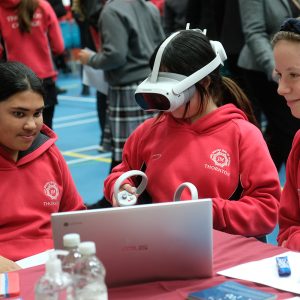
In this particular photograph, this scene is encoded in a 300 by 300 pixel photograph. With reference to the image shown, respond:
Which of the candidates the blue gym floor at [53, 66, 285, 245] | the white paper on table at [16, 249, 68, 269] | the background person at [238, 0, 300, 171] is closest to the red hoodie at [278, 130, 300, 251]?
the white paper on table at [16, 249, 68, 269]

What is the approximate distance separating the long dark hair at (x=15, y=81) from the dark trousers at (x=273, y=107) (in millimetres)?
2168

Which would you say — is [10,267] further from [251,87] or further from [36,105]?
[251,87]

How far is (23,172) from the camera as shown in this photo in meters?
2.42

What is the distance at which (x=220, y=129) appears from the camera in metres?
2.45

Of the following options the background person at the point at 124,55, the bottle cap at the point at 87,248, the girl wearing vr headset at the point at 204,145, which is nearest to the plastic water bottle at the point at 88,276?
the bottle cap at the point at 87,248

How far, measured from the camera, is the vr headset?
90.7 inches

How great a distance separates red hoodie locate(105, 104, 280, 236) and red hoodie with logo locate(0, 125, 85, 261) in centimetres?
20

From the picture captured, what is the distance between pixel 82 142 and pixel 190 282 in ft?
17.3

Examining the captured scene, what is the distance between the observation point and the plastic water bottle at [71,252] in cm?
141

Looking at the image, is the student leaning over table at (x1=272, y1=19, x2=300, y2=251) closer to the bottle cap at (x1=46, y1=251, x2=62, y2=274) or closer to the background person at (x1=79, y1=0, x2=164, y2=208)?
the bottle cap at (x1=46, y1=251, x2=62, y2=274)

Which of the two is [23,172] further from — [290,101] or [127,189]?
[290,101]

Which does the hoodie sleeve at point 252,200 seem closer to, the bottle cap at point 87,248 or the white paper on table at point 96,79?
the bottle cap at point 87,248

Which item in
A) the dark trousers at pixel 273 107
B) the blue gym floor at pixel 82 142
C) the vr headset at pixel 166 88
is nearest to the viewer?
the vr headset at pixel 166 88

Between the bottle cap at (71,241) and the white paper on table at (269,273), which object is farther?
the white paper on table at (269,273)
